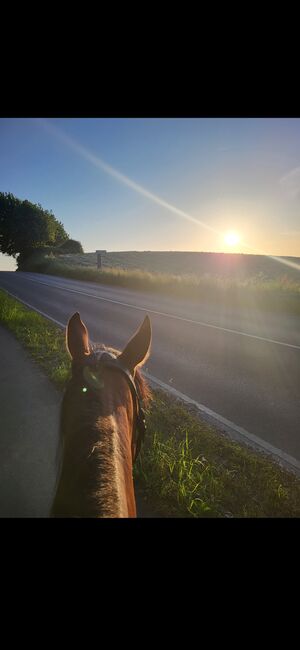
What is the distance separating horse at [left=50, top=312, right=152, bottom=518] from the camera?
34.3 inches

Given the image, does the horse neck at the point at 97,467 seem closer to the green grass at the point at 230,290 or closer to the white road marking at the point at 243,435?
the white road marking at the point at 243,435

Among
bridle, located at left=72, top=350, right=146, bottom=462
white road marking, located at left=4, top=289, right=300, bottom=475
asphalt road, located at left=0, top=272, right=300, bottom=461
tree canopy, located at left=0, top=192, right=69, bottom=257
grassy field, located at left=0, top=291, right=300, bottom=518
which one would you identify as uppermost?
tree canopy, located at left=0, top=192, right=69, bottom=257

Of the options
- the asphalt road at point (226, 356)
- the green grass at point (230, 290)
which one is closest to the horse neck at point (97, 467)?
the asphalt road at point (226, 356)

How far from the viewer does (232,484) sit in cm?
269

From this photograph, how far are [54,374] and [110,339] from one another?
2353mm

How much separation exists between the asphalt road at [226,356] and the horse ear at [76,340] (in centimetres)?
280

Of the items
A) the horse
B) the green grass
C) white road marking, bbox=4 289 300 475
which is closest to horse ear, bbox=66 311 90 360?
the horse

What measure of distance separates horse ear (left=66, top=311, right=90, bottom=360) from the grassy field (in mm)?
1561

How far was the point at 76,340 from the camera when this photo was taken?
1.67 metres

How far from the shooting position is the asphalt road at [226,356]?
4145 millimetres

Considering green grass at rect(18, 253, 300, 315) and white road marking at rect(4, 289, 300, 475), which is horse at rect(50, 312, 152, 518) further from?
green grass at rect(18, 253, 300, 315)
